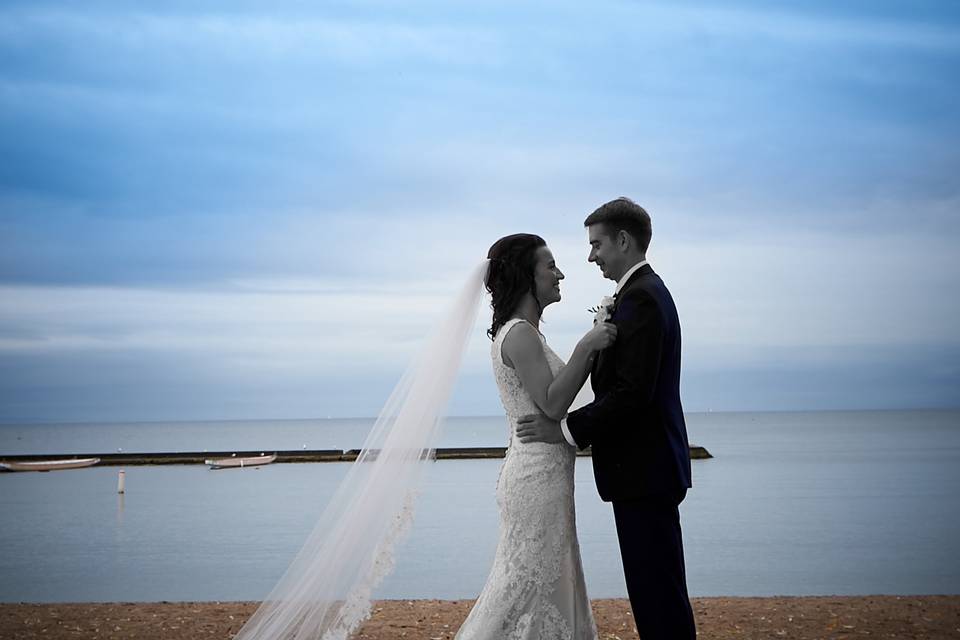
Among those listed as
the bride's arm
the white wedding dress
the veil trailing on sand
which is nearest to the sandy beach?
the veil trailing on sand

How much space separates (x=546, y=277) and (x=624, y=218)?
0.56 m

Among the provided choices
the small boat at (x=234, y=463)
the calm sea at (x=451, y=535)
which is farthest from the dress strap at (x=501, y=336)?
the small boat at (x=234, y=463)

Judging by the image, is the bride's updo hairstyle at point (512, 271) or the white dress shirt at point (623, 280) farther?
the bride's updo hairstyle at point (512, 271)

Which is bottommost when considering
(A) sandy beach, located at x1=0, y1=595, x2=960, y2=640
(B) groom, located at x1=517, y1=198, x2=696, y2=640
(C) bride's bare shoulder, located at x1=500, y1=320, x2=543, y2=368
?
(A) sandy beach, located at x1=0, y1=595, x2=960, y2=640

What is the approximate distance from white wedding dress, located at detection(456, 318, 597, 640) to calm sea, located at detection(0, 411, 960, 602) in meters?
9.80

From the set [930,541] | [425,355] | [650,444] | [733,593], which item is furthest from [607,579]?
[650,444]

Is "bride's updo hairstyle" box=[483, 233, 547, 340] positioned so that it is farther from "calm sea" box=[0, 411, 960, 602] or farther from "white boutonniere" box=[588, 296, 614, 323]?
"calm sea" box=[0, 411, 960, 602]

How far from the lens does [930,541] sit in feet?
72.5

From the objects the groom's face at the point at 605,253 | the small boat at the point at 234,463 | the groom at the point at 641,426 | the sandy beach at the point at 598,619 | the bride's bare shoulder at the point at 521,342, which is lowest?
the sandy beach at the point at 598,619

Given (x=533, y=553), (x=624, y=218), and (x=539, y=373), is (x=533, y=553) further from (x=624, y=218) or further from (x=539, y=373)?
(x=624, y=218)

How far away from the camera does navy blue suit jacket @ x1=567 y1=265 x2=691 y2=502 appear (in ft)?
12.7

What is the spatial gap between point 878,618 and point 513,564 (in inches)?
175

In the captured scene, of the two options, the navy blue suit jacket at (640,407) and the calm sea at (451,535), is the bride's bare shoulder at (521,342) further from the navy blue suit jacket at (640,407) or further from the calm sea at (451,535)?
the calm sea at (451,535)

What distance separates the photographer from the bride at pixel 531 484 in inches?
168
